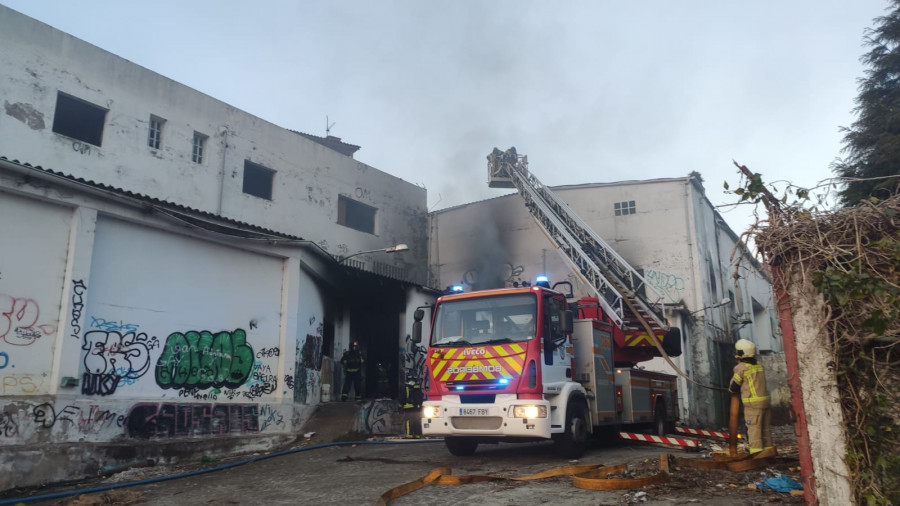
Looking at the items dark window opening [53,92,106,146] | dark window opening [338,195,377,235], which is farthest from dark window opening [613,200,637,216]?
dark window opening [53,92,106,146]

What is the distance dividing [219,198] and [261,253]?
5966 mm

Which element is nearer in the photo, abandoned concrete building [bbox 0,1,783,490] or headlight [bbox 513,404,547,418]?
headlight [bbox 513,404,547,418]

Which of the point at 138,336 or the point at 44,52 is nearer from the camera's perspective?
the point at 138,336

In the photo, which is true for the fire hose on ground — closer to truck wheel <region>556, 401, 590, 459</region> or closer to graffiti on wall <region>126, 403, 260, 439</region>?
truck wheel <region>556, 401, 590, 459</region>

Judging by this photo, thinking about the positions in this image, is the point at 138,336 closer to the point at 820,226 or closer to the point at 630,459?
the point at 630,459

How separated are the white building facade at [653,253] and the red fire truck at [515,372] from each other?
10313 millimetres

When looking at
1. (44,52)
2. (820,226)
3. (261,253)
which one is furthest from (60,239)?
(820,226)

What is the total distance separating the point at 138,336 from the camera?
10398 mm

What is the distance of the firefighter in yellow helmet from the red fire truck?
2367 millimetres

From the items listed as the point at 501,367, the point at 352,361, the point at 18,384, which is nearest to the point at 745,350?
the point at 501,367

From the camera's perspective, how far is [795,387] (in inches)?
180

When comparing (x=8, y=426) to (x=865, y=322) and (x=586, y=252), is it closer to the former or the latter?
(x=865, y=322)

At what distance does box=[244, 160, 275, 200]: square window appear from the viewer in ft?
63.6

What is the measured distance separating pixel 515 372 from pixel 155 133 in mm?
13190
